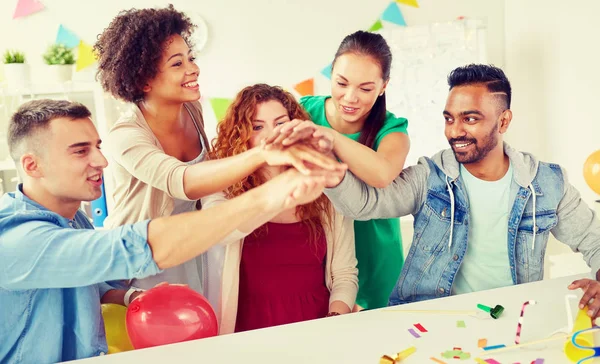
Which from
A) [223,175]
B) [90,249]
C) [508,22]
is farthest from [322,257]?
[508,22]

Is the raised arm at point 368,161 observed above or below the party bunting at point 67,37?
below

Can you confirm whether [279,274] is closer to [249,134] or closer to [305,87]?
[249,134]

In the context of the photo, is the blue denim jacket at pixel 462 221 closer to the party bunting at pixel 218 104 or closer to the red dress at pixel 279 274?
the red dress at pixel 279 274

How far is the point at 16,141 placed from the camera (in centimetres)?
147

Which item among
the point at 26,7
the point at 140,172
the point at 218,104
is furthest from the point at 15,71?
the point at 140,172

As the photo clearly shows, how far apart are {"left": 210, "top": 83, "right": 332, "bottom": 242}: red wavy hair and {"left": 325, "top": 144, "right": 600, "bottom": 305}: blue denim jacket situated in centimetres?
17

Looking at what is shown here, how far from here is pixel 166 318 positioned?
4.73 feet

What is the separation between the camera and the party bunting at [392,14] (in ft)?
14.0

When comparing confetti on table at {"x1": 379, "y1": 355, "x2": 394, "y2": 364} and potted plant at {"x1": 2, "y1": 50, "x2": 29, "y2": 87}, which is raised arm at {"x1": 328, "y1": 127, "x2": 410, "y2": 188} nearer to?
confetti on table at {"x1": 379, "y1": 355, "x2": 394, "y2": 364}

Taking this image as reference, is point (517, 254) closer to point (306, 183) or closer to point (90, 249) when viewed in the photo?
point (306, 183)

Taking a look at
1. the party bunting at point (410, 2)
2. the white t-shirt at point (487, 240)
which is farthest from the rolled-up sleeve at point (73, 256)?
the party bunting at point (410, 2)

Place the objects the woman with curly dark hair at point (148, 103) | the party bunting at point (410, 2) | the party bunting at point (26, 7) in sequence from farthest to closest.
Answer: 1. the party bunting at point (410, 2)
2. the party bunting at point (26, 7)
3. the woman with curly dark hair at point (148, 103)

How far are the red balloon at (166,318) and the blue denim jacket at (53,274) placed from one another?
0.11m

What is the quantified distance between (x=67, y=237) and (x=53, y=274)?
8cm
